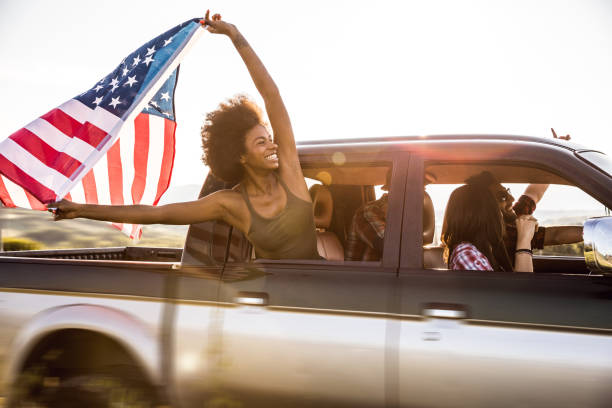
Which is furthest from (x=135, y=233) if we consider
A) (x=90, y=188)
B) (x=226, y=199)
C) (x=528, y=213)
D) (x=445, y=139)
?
(x=528, y=213)

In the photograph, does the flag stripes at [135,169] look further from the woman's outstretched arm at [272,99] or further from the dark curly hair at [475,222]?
the dark curly hair at [475,222]

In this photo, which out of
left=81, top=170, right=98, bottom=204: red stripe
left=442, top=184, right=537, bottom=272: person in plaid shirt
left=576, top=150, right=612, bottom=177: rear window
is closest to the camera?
left=576, top=150, right=612, bottom=177: rear window

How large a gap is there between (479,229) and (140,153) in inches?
104

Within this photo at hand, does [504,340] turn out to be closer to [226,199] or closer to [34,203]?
[226,199]

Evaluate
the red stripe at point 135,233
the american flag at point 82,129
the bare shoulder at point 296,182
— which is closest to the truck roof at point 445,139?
the bare shoulder at point 296,182

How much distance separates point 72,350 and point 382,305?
163cm

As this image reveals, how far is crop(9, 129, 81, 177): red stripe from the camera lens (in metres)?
3.38

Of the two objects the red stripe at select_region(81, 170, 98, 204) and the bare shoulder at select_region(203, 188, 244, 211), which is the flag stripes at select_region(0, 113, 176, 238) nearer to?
the red stripe at select_region(81, 170, 98, 204)

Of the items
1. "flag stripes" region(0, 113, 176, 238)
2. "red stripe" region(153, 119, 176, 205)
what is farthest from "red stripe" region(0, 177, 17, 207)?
"red stripe" region(153, 119, 176, 205)

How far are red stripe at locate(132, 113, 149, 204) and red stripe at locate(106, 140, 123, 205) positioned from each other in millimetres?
113

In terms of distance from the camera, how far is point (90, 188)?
13.6 ft

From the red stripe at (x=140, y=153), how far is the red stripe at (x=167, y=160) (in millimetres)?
141

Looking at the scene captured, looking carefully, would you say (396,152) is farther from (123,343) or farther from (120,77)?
(120,77)

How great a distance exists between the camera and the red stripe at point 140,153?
14.2 ft
